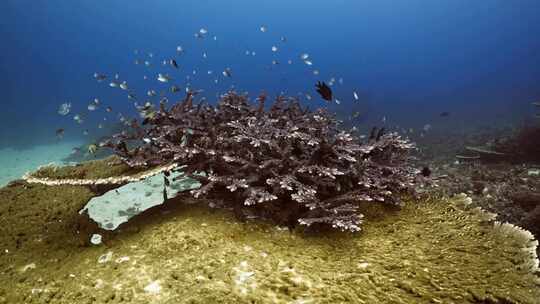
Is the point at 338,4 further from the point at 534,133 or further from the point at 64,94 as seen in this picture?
the point at 534,133

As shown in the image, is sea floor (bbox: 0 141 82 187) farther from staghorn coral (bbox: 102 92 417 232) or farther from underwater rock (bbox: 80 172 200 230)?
staghorn coral (bbox: 102 92 417 232)

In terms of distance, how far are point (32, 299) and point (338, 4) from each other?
164879 mm

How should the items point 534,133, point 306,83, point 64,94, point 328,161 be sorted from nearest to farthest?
1. point 328,161
2. point 534,133
3. point 64,94
4. point 306,83

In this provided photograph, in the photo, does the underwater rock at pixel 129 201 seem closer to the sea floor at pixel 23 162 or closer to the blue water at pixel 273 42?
the sea floor at pixel 23 162

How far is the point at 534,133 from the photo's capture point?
1092 cm

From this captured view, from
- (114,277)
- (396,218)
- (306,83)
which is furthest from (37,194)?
(306,83)

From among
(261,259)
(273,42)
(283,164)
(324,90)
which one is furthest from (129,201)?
(273,42)

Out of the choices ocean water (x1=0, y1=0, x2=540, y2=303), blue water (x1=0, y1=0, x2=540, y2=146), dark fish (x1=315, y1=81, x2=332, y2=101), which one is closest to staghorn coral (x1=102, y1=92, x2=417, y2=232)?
dark fish (x1=315, y1=81, x2=332, y2=101)

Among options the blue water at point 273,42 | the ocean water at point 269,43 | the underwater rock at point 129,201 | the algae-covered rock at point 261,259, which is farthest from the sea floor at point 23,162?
the blue water at point 273,42

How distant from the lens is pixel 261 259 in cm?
274

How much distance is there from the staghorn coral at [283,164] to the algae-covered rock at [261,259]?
0.28 m

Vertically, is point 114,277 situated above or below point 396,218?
below

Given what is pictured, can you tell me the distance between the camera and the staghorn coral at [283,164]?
11.7ft

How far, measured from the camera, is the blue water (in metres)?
102
